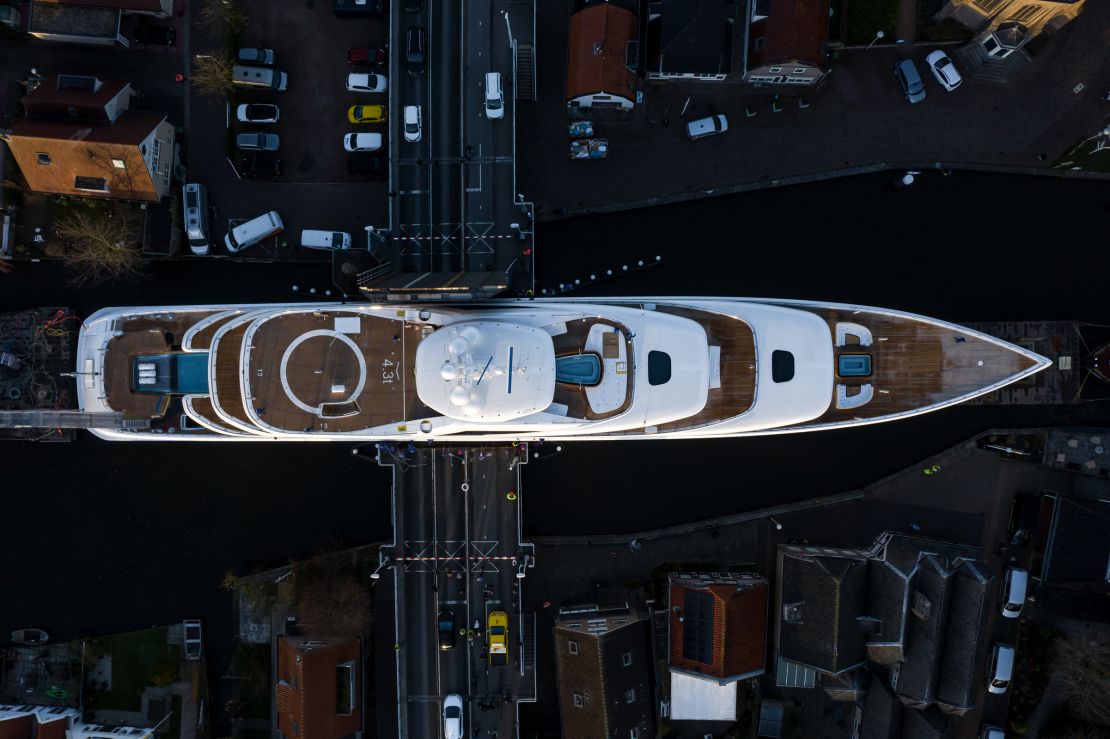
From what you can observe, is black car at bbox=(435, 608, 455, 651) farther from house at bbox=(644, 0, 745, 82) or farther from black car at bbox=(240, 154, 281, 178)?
house at bbox=(644, 0, 745, 82)

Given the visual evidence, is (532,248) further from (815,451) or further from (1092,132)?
(1092,132)

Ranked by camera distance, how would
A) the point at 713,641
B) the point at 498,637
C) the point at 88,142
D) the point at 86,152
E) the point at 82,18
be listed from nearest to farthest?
the point at 88,142 < the point at 86,152 < the point at 713,641 < the point at 498,637 < the point at 82,18

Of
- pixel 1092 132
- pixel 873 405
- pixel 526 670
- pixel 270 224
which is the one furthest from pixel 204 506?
Answer: pixel 1092 132

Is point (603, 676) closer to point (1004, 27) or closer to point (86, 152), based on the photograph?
point (86, 152)

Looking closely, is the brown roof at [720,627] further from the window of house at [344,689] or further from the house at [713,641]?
the window of house at [344,689]

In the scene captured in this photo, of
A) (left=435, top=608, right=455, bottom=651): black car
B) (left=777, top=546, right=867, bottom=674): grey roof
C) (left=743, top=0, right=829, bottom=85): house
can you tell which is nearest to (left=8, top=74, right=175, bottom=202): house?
(left=435, top=608, right=455, bottom=651): black car

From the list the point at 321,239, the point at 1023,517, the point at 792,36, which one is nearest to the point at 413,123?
the point at 321,239

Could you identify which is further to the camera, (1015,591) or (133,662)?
(133,662)

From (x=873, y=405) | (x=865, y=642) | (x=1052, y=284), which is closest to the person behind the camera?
(x=873, y=405)
